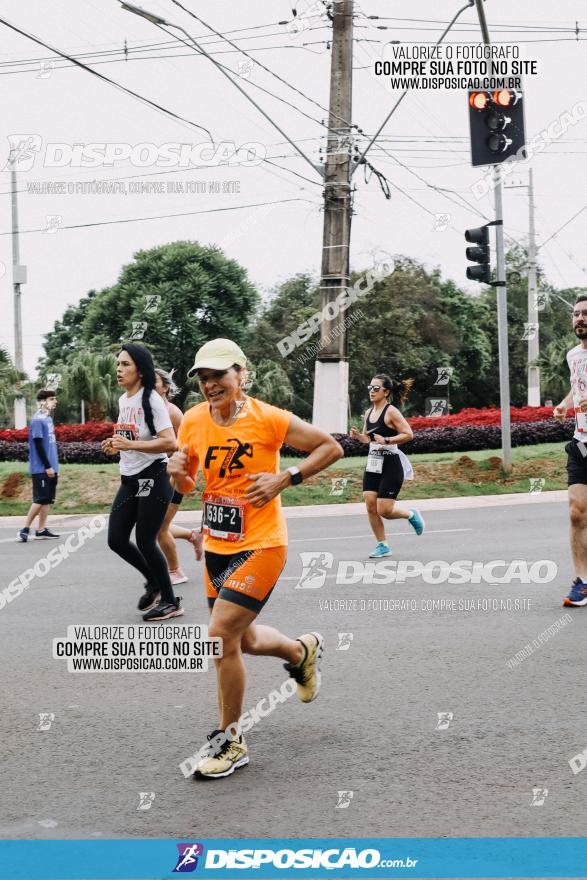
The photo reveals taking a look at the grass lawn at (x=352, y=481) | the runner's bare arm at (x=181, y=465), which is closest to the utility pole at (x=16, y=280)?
the grass lawn at (x=352, y=481)

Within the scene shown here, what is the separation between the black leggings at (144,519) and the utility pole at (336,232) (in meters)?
13.0

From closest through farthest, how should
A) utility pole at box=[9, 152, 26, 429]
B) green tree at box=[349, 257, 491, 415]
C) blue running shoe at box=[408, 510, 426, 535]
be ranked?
blue running shoe at box=[408, 510, 426, 535]
utility pole at box=[9, 152, 26, 429]
green tree at box=[349, 257, 491, 415]

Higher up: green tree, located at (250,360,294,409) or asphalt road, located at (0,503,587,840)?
green tree, located at (250,360,294,409)

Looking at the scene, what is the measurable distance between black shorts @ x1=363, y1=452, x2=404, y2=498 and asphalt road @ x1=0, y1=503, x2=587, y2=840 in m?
2.15

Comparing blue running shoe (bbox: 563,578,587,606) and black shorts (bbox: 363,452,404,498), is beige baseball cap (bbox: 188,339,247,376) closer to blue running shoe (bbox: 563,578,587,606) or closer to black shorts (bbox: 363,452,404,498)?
blue running shoe (bbox: 563,578,587,606)

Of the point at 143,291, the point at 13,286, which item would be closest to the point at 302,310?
the point at 143,291

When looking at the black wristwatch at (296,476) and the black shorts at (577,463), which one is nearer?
the black wristwatch at (296,476)

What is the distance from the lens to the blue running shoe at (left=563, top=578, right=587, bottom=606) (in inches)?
301

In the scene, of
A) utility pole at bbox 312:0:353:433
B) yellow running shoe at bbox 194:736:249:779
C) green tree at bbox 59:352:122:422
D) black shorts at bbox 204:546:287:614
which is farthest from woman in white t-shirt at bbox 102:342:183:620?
green tree at bbox 59:352:122:422

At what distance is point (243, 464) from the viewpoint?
15.0ft

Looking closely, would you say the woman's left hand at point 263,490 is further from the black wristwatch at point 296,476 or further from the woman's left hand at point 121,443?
the woman's left hand at point 121,443

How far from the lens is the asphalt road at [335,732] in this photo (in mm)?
3822

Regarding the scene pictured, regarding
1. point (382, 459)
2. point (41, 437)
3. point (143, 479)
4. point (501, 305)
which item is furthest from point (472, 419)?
point (143, 479)

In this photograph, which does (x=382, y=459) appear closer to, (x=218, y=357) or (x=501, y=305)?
(x=218, y=357)
